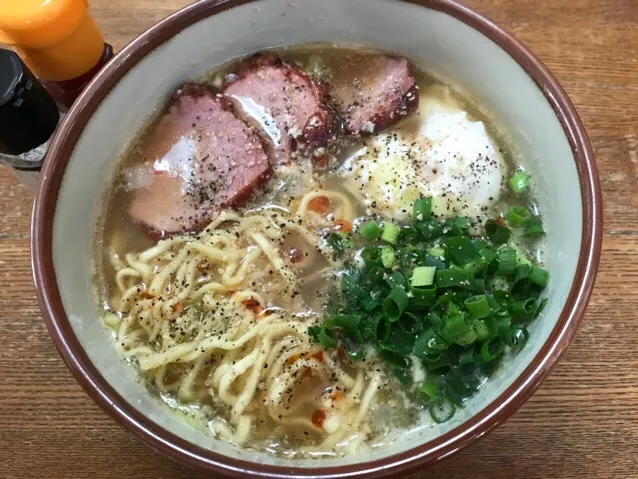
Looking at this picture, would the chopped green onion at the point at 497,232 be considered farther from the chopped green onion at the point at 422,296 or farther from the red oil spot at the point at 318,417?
the red oil spot at the point at 318,417

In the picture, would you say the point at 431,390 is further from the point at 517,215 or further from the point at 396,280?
the point at 517,215

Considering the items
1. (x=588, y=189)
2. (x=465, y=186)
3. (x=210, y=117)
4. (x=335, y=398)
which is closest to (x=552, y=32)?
(x=465, y=186)

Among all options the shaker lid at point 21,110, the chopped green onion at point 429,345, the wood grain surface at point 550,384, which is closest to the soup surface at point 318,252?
the chopped green onion at point 429,345

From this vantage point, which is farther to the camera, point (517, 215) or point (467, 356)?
point (517, 215)

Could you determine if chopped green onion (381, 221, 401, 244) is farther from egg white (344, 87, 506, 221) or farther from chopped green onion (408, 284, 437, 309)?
chopped green onion (408, 284, 437, 309)

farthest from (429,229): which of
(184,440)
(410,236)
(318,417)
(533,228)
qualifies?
(184,440)

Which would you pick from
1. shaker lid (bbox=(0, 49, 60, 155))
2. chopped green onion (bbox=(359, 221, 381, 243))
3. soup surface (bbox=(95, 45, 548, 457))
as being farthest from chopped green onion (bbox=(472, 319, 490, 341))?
shaker lid (bbox=(0, 49, 60, 155))
